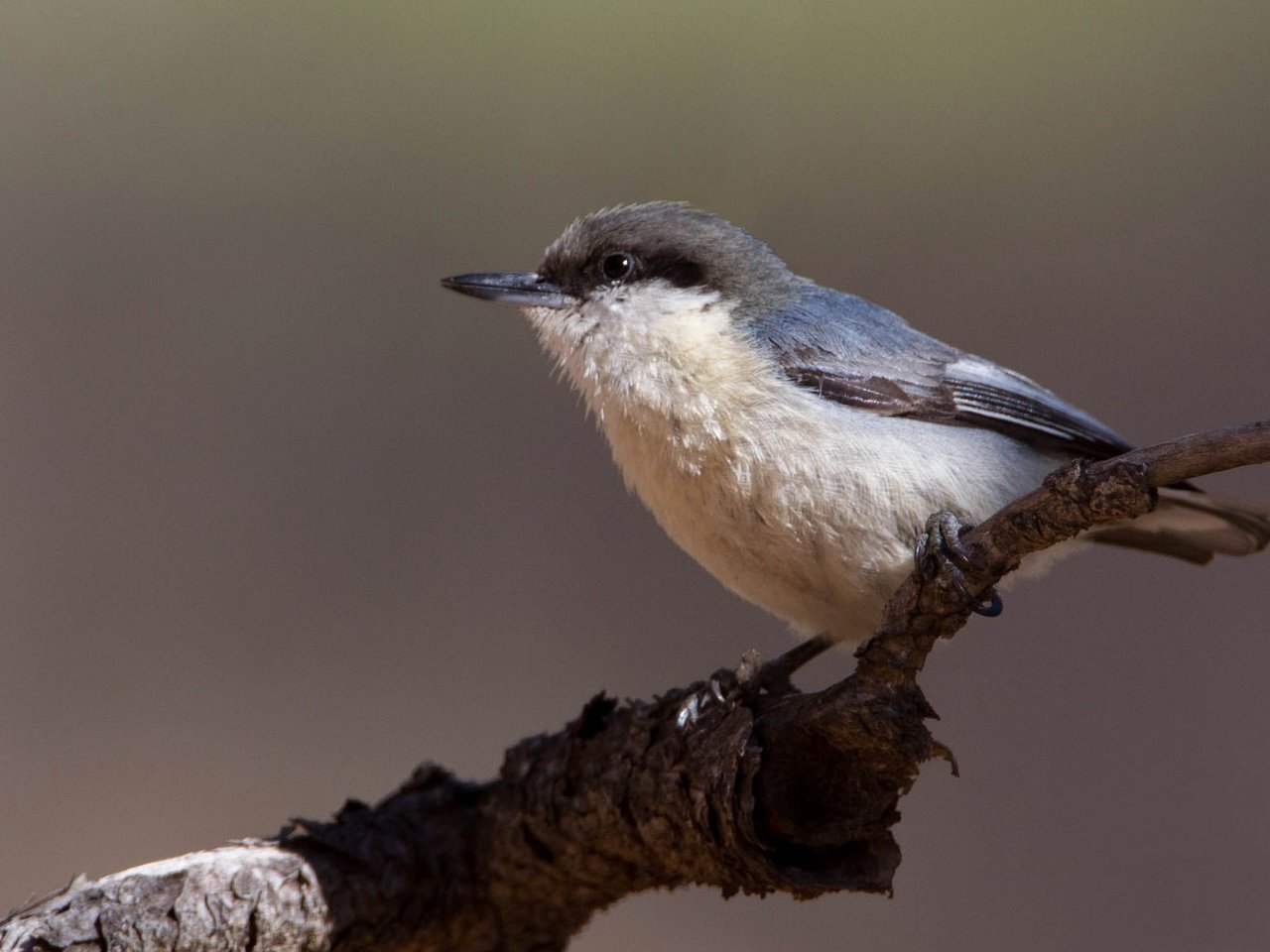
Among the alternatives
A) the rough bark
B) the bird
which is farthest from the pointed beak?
the rough bark

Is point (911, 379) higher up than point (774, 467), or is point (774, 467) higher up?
point (911, 379)

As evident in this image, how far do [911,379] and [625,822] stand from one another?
36.8 inches

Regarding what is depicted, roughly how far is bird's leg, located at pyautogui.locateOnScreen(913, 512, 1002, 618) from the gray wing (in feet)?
1.15

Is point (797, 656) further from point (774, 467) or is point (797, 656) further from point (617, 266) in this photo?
point (617, 266)

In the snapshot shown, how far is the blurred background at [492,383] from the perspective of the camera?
3191 mm

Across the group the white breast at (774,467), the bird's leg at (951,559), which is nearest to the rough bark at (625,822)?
the bird's leg at (951,559)

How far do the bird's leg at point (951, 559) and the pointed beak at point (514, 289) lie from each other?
91 centimetres

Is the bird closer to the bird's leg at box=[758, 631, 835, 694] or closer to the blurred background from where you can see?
the bird's leg at box=[758, 631, 835, 694]

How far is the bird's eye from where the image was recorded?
248 cm

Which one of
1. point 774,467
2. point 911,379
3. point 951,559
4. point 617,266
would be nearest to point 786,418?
point 774,467

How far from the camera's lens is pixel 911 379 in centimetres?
226

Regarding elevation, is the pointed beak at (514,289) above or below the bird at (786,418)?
above

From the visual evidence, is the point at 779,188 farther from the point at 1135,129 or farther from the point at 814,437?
the point at 814,437

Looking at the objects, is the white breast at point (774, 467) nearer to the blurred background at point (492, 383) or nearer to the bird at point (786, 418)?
the bird at point (786, 418)
